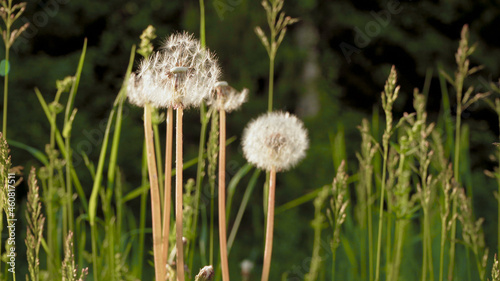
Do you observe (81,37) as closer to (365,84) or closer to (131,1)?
Answer: (131,1)

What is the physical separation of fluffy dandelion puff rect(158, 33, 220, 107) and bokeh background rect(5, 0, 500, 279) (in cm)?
249

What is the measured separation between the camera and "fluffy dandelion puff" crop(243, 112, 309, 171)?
1.17 m

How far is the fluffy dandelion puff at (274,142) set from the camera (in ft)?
3.83

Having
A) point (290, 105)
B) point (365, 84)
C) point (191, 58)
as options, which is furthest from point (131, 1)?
point (191, 58)

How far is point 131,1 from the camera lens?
4086mm

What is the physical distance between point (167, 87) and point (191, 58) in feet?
0.32
